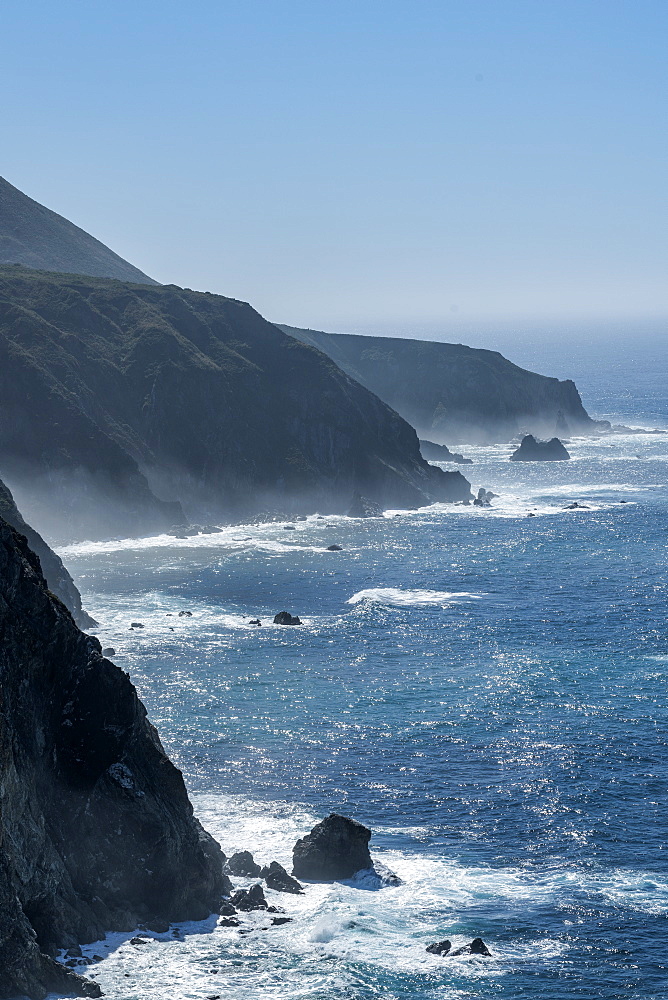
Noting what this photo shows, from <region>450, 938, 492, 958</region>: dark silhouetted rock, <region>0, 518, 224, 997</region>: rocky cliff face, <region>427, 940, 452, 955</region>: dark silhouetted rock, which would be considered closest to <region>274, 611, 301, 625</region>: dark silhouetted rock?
<region>0, 518, 224, 997</region>: rocky cliff face

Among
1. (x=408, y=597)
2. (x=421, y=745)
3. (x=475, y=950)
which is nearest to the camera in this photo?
(x=475, y=950)

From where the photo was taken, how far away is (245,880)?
64250mm

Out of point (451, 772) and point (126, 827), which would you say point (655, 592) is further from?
point (126, 827)

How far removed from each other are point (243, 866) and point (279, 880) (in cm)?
236

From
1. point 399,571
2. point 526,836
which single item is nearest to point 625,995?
point 526,836

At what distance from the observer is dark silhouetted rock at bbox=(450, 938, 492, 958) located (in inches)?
2186

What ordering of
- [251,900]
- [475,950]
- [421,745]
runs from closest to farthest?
[475,950], [251,900], [421,745]

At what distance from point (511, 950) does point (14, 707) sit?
26.5 metres

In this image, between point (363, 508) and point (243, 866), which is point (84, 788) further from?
point (363, 508)

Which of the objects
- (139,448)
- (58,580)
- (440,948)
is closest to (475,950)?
(440,948)

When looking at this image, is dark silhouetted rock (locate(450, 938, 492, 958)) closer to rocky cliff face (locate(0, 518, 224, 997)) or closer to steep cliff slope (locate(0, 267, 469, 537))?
rocky cliff face (locate(0, 518, 224, 997))

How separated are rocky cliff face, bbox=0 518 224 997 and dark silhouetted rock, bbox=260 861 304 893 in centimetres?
315

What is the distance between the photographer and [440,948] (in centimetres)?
5606

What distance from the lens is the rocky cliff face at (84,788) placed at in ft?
177
